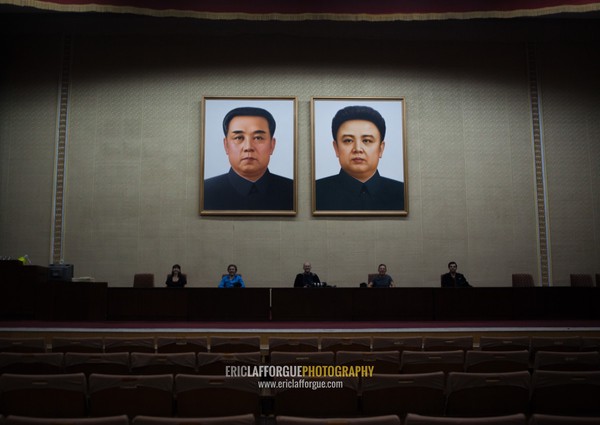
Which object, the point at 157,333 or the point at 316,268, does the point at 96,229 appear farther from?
the point at 157,333

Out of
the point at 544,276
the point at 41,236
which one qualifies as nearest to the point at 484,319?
the point at 544,276

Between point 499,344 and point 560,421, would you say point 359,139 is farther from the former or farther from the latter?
point 560,421

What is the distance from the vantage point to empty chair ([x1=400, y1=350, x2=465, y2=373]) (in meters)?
4.12

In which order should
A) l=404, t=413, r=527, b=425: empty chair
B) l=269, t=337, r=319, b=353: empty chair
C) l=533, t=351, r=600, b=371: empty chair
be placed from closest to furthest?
l=404, t=413, r=527, b=425: empty chair
l=533, t=351, r=600, b=371: empty chair
l=269, t=337, r=319, b=353: empty chair

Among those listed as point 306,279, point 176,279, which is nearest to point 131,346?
point 176,279

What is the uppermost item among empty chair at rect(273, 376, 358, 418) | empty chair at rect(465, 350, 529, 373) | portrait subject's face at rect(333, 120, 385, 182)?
portrait subject's face at rect(333, 120, 385, 182)

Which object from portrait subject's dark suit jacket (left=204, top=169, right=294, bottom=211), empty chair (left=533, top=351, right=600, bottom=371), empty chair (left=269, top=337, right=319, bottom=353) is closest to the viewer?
empty chair (left=533, top=351, right=600, bottom=371)

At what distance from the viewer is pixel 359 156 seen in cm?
1143

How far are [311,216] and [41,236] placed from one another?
536cm

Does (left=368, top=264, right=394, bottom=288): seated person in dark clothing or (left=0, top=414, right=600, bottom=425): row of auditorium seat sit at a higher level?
(left=368, top=264, right=394, bottom=288): seated person in dark clothing

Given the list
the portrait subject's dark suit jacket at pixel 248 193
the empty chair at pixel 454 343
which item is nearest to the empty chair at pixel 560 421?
the empty chair at pixel 454 343

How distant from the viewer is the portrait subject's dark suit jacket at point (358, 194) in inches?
446

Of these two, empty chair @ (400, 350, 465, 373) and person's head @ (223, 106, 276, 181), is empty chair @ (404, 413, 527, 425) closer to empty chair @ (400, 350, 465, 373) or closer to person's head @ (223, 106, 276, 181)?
empty chair @ (400, 350, 465, 373)

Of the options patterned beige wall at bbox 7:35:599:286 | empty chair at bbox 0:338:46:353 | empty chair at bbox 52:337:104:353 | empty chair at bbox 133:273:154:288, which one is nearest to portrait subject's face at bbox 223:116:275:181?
patterned beige wall at bbox 7:35:599:286
